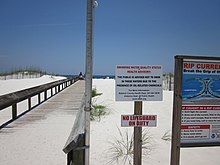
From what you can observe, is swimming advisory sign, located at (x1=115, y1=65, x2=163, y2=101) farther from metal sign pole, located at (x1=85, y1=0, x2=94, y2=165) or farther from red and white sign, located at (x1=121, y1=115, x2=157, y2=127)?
metal sign pole, located at (x1=85, y1=0, x2=94, y2=165)

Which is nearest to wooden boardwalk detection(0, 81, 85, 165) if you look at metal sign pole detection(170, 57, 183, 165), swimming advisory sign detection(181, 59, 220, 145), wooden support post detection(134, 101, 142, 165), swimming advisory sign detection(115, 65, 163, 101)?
wooden support post detection(134, 101, 142, 165)

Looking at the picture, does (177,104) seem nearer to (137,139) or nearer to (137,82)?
(137,82)

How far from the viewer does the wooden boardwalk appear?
3498mm

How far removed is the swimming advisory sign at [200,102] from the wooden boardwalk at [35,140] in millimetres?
2196

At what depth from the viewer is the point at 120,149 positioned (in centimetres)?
419

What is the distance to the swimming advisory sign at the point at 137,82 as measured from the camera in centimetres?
282

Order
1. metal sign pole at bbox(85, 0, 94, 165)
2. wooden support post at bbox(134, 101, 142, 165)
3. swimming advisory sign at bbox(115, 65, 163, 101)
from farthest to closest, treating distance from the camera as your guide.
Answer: wooden support post at bbox(134, 101, 142, 165)
swimming advisory sign at bbox(115, 65, 163, 101)
metal sign pole at bbox(85, 0, 94, 165)

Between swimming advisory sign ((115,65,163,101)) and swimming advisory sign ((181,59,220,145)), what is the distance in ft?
1.44

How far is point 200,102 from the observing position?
119 inches

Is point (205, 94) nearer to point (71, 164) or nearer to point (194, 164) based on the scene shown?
point (194, 164)

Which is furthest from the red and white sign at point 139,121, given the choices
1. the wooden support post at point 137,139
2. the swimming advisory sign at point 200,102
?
the swimming advisory sign at point 200,102

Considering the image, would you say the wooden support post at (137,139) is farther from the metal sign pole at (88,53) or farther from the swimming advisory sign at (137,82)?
the metal sign pole at (88,53)

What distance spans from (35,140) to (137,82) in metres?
2.79

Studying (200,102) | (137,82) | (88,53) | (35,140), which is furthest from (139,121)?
(35,140)
